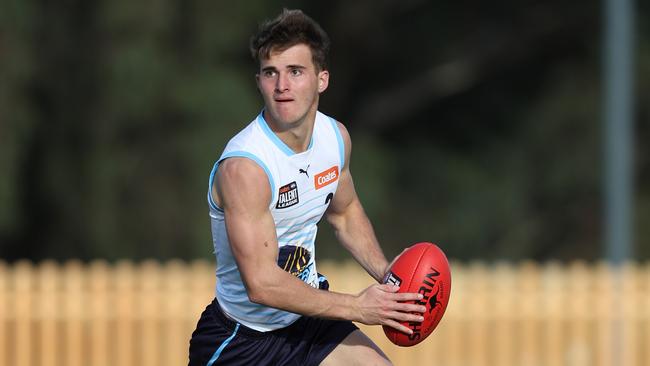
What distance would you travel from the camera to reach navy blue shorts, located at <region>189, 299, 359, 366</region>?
588 cm

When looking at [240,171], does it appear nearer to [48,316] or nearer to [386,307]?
[386,307]

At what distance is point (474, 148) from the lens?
2358 centimetres

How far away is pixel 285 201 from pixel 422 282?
71 centimetres

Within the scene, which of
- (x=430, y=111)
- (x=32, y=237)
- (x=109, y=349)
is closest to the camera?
(x=109, y=349)

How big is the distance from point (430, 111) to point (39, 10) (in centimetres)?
840

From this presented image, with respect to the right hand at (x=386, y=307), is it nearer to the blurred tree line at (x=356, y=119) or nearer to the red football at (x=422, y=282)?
the red football at (x=422, y=282)

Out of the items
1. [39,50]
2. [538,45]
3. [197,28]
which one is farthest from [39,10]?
[538,45]

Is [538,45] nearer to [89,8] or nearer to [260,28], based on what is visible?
[89,8]

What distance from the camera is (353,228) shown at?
6.36m

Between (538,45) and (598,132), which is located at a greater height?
(538,45)

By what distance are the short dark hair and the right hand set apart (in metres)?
1.02

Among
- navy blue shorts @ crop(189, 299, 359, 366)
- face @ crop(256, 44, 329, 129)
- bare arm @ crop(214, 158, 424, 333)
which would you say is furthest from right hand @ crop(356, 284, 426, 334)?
face @ crop(256, 44, 329, 129)

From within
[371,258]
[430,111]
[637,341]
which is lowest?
[637,341]

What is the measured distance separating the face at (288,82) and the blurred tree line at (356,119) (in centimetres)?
1309
